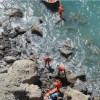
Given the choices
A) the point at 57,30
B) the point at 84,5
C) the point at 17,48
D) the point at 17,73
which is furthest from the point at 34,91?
the point at 84,5

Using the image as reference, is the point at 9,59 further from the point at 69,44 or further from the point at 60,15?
the point at 60,15

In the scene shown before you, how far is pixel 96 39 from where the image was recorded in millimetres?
34531

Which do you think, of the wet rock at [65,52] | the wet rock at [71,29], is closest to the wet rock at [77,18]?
the wet rock at [71,29]

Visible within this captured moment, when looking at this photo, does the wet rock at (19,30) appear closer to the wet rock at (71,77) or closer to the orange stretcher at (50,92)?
the wet rock at (71,77)

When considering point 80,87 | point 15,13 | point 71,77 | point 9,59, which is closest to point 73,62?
point 71,77

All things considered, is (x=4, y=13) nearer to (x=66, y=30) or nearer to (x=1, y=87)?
(x=66, y=30)

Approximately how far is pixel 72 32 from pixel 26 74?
32.4 feet

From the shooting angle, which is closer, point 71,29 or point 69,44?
point 69,44

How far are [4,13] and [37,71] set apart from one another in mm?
9828

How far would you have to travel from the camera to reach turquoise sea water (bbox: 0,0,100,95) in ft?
103

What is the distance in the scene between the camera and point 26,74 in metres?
26.9

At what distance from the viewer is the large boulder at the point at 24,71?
85.4ft

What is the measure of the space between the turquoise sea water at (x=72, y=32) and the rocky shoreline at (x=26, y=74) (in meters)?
0.72

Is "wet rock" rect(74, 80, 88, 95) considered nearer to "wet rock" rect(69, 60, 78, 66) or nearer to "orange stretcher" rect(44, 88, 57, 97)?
"orange stretcher" rect(44, 88, 57, 97)
